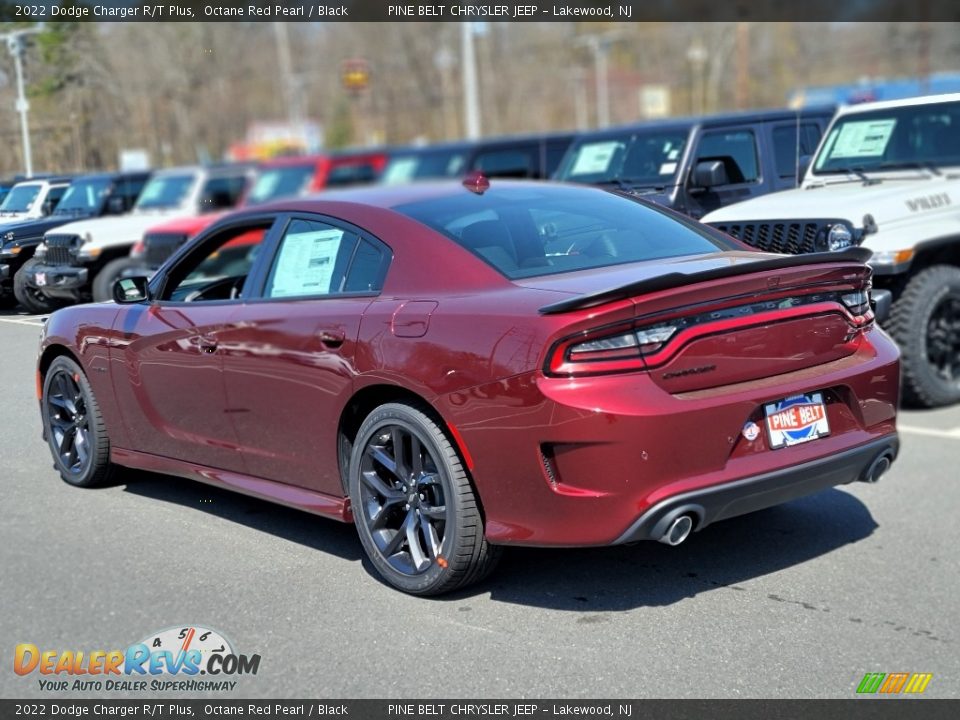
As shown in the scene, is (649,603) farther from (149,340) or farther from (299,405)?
(149,340)

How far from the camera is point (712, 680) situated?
377 centimetres

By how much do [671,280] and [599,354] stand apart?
0.37 m

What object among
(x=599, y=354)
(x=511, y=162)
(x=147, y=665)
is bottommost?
(x=147, y=665)

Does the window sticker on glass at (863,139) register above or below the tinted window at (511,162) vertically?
above

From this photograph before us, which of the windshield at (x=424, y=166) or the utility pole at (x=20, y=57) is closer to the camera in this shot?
the utility pole at (x=20, y=57)

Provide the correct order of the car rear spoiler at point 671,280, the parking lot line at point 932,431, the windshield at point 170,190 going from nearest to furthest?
the car rear spoiler at point 671,280 < the parking lot line at point 932,431 < the windshield at point 170,190

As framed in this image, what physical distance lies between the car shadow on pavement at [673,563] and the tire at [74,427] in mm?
2292

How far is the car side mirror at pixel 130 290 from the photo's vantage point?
19.4ft

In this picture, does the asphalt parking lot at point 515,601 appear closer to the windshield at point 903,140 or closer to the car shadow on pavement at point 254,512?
the car shadow on pavement at point 254,512

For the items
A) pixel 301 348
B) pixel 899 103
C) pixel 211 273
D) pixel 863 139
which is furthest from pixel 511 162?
pixel 301 348

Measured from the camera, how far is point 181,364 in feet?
17.9

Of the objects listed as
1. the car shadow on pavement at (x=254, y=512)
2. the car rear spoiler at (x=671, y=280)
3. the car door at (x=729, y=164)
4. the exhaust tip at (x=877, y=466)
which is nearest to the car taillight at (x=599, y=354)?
the car rear spoiler at (x=671, y=280)

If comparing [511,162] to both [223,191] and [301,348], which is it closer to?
[223,191]
